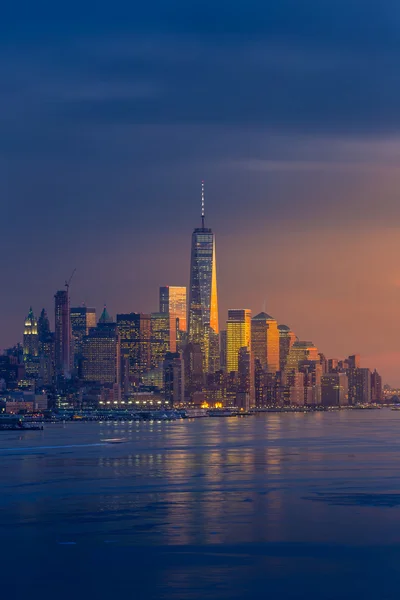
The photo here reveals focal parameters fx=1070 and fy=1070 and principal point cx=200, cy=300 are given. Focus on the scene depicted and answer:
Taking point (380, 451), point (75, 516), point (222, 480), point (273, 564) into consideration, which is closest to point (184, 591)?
point (273, 564)

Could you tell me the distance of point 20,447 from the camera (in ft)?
499

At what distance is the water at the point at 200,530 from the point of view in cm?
4531

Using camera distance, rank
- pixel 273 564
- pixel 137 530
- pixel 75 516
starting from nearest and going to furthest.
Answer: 1. pixel 273 564
2. pixel 137 530
3. pixel 75 516

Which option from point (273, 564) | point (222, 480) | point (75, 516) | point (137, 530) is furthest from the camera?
point (222, 480)

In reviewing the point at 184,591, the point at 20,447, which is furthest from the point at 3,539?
the point at 20,447

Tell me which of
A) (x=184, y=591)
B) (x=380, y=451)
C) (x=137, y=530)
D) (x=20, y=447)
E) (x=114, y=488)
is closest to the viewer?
(x=184, y=591)

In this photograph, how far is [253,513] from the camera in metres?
66.1

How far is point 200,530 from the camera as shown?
59.0 metres

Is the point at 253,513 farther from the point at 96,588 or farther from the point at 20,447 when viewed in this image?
the point at 20,447

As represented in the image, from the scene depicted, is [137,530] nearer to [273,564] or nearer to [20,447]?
[273,564]

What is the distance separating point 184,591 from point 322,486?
4108cm

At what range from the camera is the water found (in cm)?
4531

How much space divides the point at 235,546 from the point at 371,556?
6928 millimetres

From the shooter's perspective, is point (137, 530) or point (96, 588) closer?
point (96, 588)
